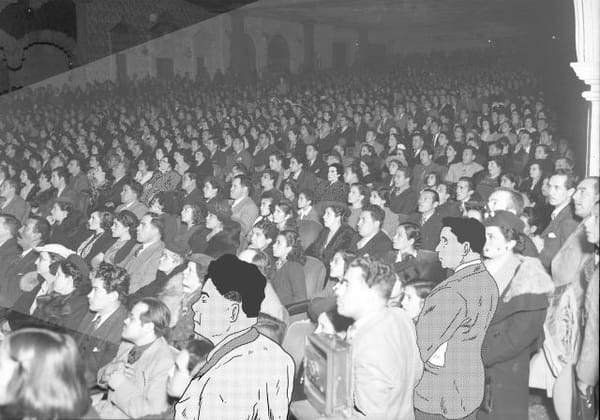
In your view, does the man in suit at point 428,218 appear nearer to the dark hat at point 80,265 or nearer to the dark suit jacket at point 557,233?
the dark suit jacket at point 557,233

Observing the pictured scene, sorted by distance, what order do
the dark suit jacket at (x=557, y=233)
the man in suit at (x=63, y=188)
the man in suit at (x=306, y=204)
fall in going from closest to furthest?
the dark suit jacket at (x=557, y=233) < the man in suit at (x=306, y=204) < the man in suit at (x=63, y=188)

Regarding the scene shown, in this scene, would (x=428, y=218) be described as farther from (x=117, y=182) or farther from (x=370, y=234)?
(x=117, y=182)

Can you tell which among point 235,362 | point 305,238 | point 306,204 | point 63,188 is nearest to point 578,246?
point 305,238

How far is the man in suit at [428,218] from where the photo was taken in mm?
4706

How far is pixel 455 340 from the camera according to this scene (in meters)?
3.43

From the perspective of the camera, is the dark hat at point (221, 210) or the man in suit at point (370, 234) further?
the dark hat at point (221, 210)

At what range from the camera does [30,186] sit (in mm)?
6664

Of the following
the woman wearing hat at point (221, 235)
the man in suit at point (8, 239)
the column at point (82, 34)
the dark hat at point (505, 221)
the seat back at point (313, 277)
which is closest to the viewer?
the dark hat at point (505, 221)

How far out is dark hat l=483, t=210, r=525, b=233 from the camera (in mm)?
3921

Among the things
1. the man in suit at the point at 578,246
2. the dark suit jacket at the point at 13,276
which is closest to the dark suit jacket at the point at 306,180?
the dark suit jacket at the point at 13,276

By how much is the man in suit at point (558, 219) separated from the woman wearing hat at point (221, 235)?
6.30 feet

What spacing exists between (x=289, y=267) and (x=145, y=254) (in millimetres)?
898

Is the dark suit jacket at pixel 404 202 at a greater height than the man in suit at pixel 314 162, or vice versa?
the man in suit at pixel 314 162

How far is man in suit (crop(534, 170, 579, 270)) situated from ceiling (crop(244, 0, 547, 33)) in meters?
1.47
